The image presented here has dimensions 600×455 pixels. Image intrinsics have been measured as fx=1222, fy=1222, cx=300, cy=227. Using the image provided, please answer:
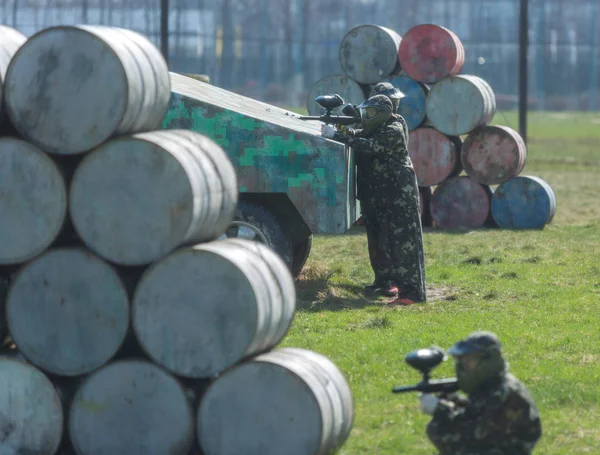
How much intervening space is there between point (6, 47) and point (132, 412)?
6.90ft

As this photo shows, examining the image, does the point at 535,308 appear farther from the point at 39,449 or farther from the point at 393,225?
the point at 39,449

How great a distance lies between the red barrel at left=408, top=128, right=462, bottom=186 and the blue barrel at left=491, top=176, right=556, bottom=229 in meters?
0.84

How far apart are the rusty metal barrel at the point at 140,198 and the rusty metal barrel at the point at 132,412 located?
598 millimetres

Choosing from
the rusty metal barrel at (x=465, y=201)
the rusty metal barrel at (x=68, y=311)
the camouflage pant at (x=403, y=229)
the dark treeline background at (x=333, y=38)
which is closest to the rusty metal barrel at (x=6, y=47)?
the rusty metal barrel at (x=68, y=311)

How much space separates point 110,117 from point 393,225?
5750 mm

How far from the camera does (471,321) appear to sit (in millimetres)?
10641

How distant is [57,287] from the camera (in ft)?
20.9

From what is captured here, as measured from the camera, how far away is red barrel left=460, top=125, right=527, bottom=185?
17719 mm

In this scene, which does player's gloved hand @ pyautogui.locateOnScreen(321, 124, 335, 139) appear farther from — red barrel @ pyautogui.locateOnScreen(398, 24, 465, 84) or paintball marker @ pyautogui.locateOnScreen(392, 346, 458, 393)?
red barrel @ pyautogui.locateOnScreen(398, 24, 465, 84)

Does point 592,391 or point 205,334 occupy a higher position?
point 205,334

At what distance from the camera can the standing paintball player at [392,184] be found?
37.8 feet

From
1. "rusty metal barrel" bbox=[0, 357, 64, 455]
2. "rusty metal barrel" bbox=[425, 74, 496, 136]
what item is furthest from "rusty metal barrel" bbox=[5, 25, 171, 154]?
"rusty metal barrel" bbox=[425, 74, 496, 136]

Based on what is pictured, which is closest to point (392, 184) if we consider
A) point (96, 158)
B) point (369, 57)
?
point (96, 158)

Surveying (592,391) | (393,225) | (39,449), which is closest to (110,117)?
(39,449)
